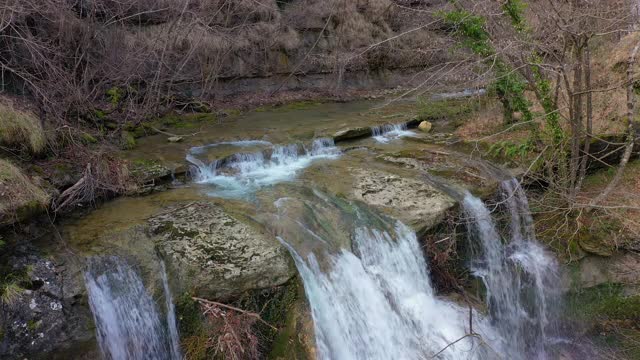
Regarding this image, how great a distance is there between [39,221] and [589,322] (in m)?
7.03

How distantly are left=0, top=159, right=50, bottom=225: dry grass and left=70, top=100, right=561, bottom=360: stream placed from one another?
55cm

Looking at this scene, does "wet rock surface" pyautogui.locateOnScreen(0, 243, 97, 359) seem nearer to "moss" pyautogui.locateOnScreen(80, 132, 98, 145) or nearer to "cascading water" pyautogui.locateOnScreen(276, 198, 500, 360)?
"cascading water" pyautogui.locateOnScreen(276, 198, 500, 360)

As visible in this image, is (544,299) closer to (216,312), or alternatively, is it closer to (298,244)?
(298,244)

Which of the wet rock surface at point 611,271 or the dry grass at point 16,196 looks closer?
the dry grass at point 16,196

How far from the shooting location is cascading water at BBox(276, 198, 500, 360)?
4887 mm

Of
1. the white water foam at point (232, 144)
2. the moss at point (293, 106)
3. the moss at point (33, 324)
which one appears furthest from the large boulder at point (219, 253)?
the moss at point (293, 106)

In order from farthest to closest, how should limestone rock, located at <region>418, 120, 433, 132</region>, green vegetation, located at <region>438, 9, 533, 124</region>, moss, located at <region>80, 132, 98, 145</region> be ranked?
limestone rock, located at <region>418, 120, 433, 132</region>, green vegetation, located at <region>438, 9, 533, 124</region>, moss, located at <region>80, 132, 98, 145</region>

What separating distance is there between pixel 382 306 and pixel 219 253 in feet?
6.28

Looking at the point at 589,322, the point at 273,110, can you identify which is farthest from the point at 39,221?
the point at 273,110

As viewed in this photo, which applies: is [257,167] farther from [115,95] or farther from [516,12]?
[516,12]

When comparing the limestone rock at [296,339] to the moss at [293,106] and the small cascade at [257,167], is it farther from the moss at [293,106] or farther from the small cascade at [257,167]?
the moss at [293,106]

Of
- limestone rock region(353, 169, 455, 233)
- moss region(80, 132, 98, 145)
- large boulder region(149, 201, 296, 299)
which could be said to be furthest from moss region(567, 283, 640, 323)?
moss region(80, 132, 98, 145)

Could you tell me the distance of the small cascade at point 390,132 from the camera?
10.1m

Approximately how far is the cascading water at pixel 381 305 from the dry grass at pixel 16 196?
8.89ft
